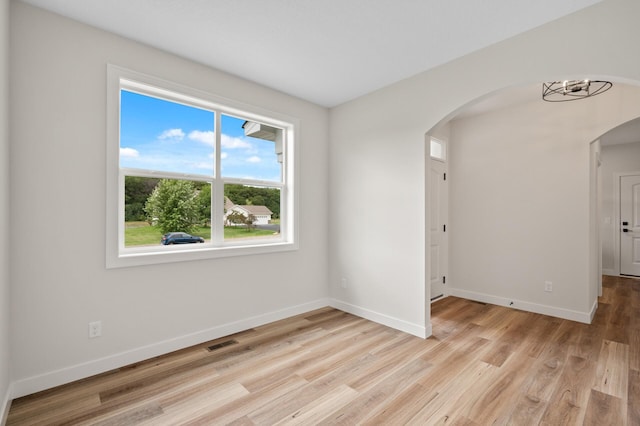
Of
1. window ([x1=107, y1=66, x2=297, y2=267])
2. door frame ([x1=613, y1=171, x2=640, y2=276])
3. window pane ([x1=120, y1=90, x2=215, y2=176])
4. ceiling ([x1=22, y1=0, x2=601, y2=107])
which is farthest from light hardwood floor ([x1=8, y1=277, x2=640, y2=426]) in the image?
door frame ([x1=613, y1=171, x2=640, y2=276])

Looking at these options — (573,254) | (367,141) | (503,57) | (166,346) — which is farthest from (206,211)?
(573,254)

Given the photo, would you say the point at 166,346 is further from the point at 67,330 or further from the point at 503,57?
the point at 503,57

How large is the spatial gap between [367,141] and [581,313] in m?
3.25

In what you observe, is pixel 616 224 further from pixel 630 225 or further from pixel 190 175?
pixel 190 175

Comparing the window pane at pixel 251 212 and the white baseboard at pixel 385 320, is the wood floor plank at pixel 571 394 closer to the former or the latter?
the white baseboard at pixel 385 320

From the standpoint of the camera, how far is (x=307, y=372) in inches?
94.7

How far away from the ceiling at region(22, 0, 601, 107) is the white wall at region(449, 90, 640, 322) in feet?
6.18

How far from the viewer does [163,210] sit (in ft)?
9.21

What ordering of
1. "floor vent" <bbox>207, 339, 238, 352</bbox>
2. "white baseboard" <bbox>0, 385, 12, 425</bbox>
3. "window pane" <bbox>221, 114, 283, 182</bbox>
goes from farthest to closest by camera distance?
"window pane" <bbox>221, 114, 283, 182</bbox>
"floor vent" <bbox>207, 339, 238, 352</bbox>
"white baseboard" <bbox>0, 385, 12, 425</bbox>

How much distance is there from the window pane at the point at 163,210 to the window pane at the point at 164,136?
15 cm

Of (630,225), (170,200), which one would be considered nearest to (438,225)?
(170,200)

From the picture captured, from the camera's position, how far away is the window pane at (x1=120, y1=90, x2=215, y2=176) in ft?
8.63

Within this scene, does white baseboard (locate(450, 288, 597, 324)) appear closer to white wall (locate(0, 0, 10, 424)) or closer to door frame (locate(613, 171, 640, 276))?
door frame (locate(613, 171, 640, 276))

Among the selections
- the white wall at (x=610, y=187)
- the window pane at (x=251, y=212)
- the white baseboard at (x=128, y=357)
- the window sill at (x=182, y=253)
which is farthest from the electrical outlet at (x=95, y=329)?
the white wall at (x=610, y=187)
